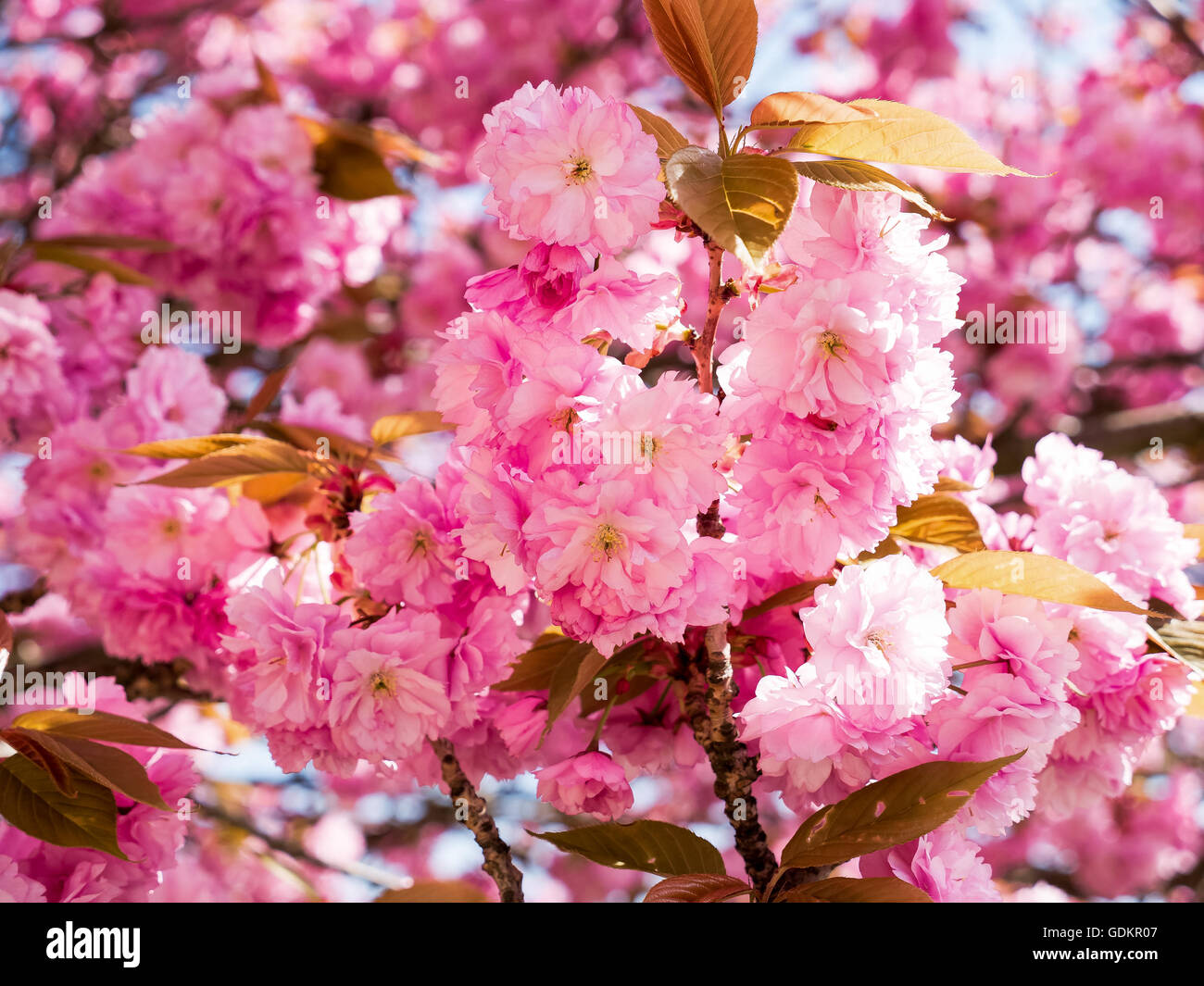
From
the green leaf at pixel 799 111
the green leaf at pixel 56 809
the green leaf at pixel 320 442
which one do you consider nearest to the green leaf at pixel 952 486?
the green leaf at pixel 799 111

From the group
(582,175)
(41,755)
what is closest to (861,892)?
(582,175)

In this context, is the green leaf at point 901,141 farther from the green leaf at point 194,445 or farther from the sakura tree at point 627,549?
the green leaf at point 194,445

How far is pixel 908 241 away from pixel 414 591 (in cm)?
62

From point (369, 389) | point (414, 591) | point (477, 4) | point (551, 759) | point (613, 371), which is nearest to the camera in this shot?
point (613, 371)

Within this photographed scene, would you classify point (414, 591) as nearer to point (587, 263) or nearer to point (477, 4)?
point (587, 263)

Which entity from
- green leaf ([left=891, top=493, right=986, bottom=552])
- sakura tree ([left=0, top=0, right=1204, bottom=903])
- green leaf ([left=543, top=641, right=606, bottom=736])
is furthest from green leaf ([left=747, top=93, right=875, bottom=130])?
green leaf ([left=543, top=641, right=606, bottom=736])

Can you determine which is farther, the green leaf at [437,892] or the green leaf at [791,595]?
the green leaf at [437,892]

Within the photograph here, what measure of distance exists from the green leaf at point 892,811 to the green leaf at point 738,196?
1.51 feet

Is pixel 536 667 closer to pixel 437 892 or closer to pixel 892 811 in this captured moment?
pixel 437 892

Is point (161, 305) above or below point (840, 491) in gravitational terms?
above

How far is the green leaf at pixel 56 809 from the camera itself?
1.02m
